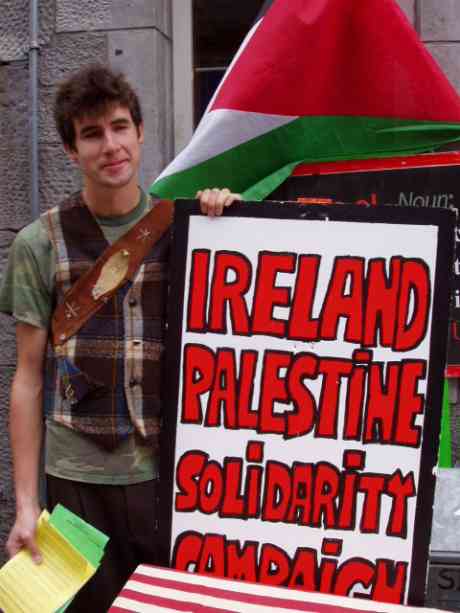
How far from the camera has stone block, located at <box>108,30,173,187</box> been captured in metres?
3.91

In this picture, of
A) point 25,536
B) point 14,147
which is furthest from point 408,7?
point 25,536

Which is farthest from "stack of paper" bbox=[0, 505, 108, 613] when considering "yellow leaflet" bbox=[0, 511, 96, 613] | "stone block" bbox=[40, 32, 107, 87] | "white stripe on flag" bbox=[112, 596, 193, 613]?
"stone block" bbox=[40, 32, 107, 87]

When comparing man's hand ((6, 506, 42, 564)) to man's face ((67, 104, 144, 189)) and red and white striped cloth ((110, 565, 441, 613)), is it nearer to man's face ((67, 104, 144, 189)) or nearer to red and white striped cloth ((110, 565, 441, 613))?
red and white striped cloth ((110, 565, 441, 613))

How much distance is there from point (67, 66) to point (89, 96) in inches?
91.8

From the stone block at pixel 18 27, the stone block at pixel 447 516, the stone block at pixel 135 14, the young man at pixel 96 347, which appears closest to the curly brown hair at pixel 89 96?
the young man at pixel 96 347

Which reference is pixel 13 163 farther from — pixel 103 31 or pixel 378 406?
pixel 378 406

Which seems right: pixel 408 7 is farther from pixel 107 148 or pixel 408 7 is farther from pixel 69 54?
pixel 107 148

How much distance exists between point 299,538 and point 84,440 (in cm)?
56

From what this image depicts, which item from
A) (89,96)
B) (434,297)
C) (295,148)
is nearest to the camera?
(434,297)

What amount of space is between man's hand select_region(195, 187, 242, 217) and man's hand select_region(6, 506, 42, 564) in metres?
0.82

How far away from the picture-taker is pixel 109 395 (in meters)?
1.86

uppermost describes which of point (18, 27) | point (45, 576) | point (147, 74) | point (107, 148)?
point (18, 27)

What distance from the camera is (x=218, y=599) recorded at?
5.32 feet

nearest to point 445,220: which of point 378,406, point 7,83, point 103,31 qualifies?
point 378,406
